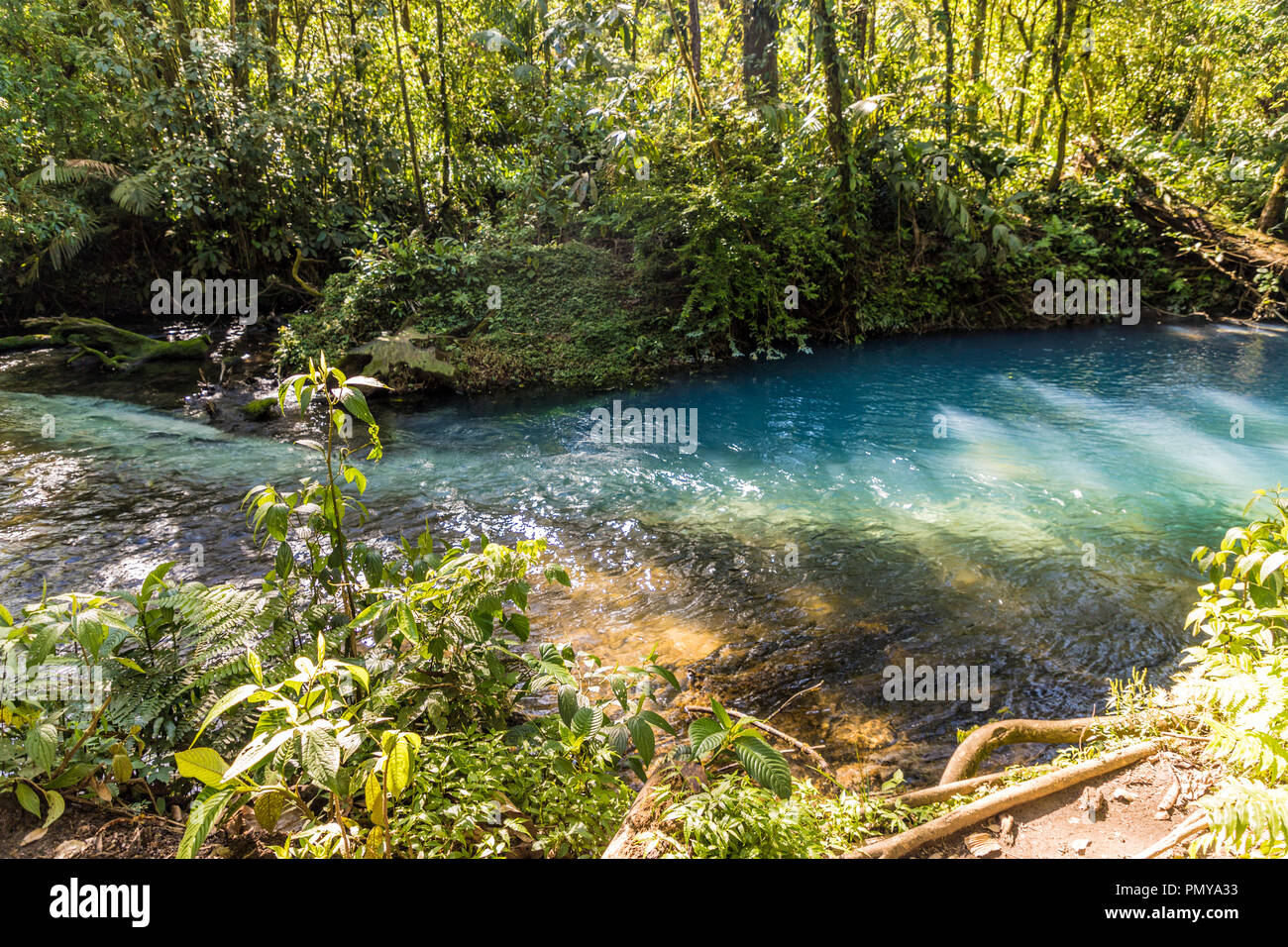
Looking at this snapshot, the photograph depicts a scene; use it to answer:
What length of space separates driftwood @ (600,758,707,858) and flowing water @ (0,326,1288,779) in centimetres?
123

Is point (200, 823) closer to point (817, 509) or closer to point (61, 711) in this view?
point (61, 711)

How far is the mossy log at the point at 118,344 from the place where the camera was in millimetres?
12062

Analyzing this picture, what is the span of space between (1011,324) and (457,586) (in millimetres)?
14563

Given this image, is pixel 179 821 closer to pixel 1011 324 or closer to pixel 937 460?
pixel 937 460

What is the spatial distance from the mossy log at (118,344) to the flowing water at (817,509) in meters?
0.96

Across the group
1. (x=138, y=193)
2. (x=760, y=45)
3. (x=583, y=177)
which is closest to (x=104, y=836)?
(x=583, y=177)

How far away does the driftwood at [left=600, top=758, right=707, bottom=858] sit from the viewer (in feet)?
7.44

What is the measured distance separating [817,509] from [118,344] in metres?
12.7

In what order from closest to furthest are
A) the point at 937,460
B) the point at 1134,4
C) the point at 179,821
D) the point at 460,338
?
the point at 179,821, the point at 937,460, the point at 460,338, the point at 1134,4

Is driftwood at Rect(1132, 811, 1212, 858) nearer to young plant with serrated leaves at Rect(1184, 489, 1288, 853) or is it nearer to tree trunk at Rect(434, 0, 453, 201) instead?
young plant with serrated leaves at Rect(1184, 489, 1288, 853)

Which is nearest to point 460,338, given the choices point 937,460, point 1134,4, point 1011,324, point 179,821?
point 937,460

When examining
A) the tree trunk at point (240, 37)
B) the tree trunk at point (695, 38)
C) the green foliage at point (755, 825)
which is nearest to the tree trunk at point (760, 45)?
the tree trunk at point (695, 38)

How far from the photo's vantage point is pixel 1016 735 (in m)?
3.49

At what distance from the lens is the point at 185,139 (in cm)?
1329
